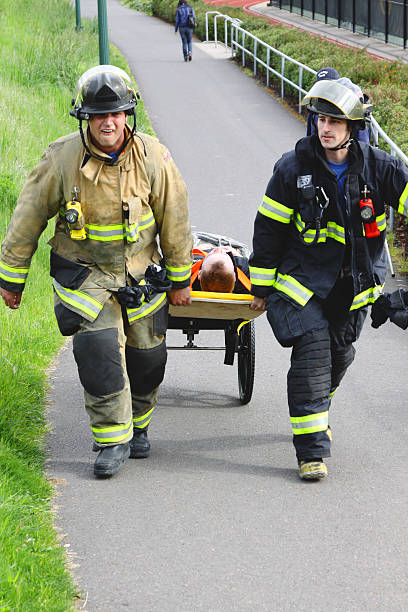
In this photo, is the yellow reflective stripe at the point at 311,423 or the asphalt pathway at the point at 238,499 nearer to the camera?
the asphalt pathway at the point at 238,499

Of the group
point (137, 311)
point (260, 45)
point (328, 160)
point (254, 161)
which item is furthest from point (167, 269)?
point (260, 45)

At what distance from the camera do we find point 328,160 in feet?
17.4

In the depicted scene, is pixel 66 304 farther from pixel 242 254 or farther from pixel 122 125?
pixel 242 254

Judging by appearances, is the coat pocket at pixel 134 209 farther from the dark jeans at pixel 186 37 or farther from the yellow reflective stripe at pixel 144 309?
the dark jeans at pixel 186 37

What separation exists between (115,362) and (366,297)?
141 cm

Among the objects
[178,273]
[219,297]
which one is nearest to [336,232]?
[219,297]

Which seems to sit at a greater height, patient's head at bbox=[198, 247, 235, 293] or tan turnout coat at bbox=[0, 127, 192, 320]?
tan turnout coat at bbox=[0, 127, 192, 320]

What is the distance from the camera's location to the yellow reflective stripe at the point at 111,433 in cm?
545

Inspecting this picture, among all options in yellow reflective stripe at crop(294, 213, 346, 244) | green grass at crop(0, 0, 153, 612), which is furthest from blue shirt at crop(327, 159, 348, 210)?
green grass at crop(0, 0, 153, 612)

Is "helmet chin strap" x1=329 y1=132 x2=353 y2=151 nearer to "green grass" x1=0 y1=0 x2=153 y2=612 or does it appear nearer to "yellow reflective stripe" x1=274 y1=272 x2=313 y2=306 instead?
"yellow reflective stripe" x1=274 y1=272 x2=313 y2=306

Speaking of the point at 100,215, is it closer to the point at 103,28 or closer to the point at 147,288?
the point at 147,288

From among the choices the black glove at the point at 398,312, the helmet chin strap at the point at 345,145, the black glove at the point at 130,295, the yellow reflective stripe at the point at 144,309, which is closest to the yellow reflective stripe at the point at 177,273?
the yellow reflective stripe at the point at 144,309

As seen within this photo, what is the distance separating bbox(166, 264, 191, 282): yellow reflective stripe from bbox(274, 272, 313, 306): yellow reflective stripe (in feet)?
1.68

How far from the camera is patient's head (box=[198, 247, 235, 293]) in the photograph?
5887 mm
